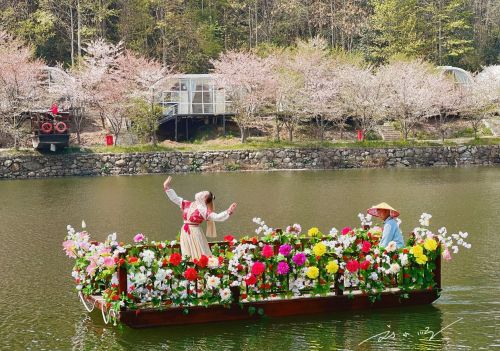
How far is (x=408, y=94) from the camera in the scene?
47.8 metres

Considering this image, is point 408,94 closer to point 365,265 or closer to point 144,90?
point 144,90

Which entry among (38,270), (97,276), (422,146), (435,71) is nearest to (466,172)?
(422,146)

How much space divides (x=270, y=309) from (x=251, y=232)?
336 inches

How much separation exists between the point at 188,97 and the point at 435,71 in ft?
59.0

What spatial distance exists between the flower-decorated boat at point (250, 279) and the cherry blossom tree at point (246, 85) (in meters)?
34.7

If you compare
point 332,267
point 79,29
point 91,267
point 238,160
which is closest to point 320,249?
point 332,267

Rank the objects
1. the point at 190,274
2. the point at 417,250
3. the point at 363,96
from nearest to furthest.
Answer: the point at 190,274 < the point at 417,250 < the point at 363,96

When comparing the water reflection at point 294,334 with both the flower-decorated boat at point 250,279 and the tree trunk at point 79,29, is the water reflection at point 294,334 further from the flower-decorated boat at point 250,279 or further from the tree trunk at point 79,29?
the tree trunk at point 79,29

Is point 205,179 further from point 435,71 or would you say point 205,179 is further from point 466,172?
point 435,71

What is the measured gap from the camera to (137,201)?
92.8 feet

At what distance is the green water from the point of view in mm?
11102

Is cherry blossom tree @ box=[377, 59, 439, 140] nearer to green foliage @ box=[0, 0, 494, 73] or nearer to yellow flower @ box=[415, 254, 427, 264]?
green foliage @ box=[0, 0, 494, 73]

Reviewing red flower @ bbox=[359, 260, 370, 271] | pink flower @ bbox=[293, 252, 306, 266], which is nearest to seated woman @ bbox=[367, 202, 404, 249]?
red flower @ bbox=[359, 260, 370, 271]

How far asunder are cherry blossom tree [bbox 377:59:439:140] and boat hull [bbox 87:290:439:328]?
120ft
